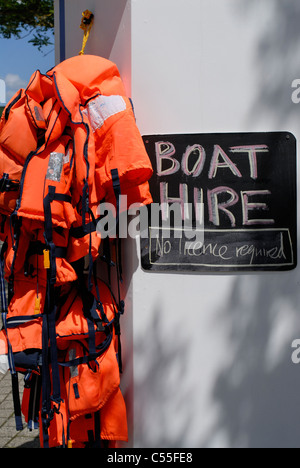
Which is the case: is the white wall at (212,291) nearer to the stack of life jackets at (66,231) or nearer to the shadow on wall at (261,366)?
the shadow on wall at (261,366)

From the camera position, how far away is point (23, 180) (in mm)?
2236

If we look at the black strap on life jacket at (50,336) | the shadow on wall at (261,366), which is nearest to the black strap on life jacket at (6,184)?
the black strap on life jacket at (50,336)

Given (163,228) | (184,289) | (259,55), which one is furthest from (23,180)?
(259,55)

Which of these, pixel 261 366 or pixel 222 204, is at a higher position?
pixel 222 204

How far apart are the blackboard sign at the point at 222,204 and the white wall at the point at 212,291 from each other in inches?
2.5

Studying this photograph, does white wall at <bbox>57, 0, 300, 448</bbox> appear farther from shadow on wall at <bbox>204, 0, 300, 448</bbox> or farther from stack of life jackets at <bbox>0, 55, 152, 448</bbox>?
stack of life jackets at <bbox>0, 55, 152, 448</bbox>

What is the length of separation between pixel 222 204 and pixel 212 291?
43 cm

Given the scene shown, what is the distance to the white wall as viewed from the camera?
2.44 m

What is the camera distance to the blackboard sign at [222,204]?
8.14 ft

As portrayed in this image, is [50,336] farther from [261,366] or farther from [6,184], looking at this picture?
[261,366]

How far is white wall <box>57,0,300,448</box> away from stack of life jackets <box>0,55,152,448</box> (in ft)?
0.55

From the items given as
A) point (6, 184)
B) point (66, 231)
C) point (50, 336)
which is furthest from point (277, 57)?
point (50, 336)

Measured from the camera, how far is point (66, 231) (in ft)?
7.55

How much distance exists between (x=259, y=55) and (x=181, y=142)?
1.82ft
